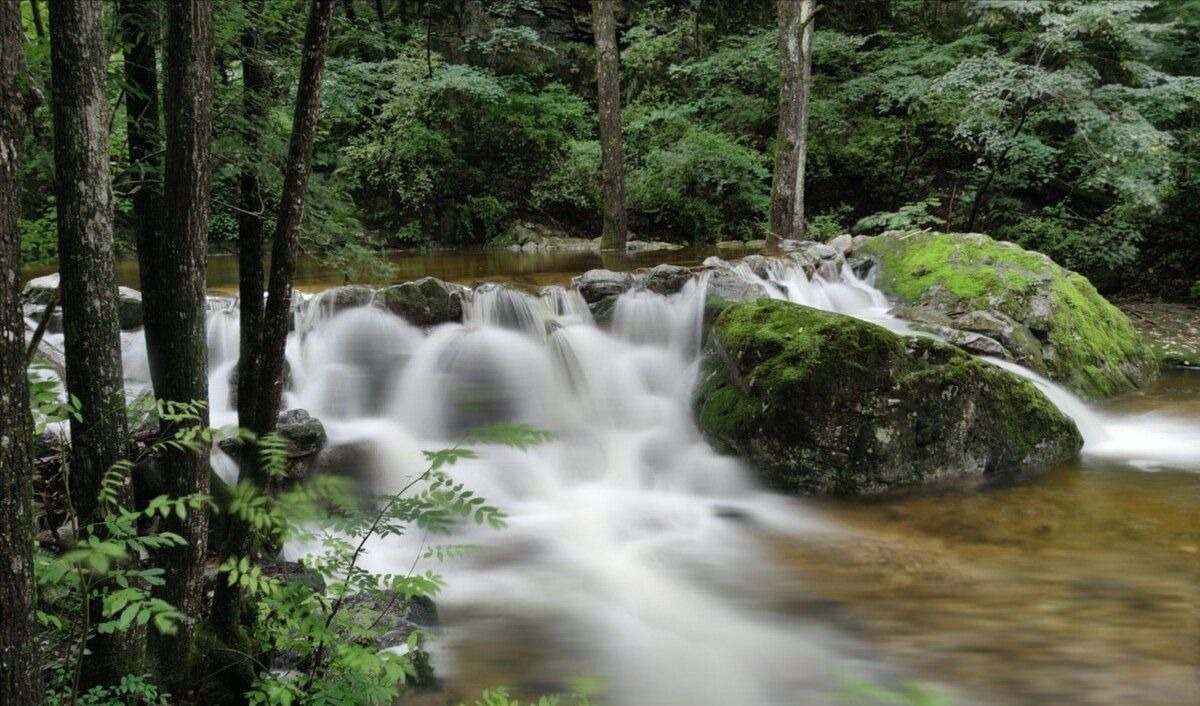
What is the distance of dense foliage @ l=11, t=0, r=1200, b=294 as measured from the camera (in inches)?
475

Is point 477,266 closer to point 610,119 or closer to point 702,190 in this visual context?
point 610,119

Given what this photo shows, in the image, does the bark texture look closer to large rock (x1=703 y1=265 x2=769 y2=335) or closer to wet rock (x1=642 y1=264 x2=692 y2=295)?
large rock (x1=703 y1=265 x2=769 y2=335)

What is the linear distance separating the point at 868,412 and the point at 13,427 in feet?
19.3

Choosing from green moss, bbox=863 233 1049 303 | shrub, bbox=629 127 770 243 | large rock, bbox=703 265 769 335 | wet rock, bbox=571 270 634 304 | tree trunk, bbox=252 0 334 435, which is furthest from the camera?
shrub, bbox=629 127 770 243

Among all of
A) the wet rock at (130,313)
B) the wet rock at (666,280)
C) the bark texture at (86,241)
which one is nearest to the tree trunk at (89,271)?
the bark texture at (86,241)

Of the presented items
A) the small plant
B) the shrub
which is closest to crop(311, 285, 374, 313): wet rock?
the small plant

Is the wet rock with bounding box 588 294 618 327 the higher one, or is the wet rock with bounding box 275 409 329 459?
the wet rock with bounding box 588 294 618 327

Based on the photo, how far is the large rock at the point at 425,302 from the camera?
26.7 feet

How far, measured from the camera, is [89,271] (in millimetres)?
2768

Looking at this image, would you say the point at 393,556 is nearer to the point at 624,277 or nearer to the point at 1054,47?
the point at 624,277

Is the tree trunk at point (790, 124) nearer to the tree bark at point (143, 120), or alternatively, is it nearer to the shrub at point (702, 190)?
the shrub at point (702, 190)

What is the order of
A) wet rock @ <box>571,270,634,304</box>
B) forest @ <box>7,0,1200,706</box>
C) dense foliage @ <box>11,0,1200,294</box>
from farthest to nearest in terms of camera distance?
dense foliage @ <box>11,0,1200,294</box>, wet rock @ <box>571,270,634,304</box>, forest @ <box>7,0,1200,706</box>

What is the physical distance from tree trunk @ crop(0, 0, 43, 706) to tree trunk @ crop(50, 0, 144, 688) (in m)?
0.47

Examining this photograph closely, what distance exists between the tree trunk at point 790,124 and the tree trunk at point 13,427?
12.4 m
